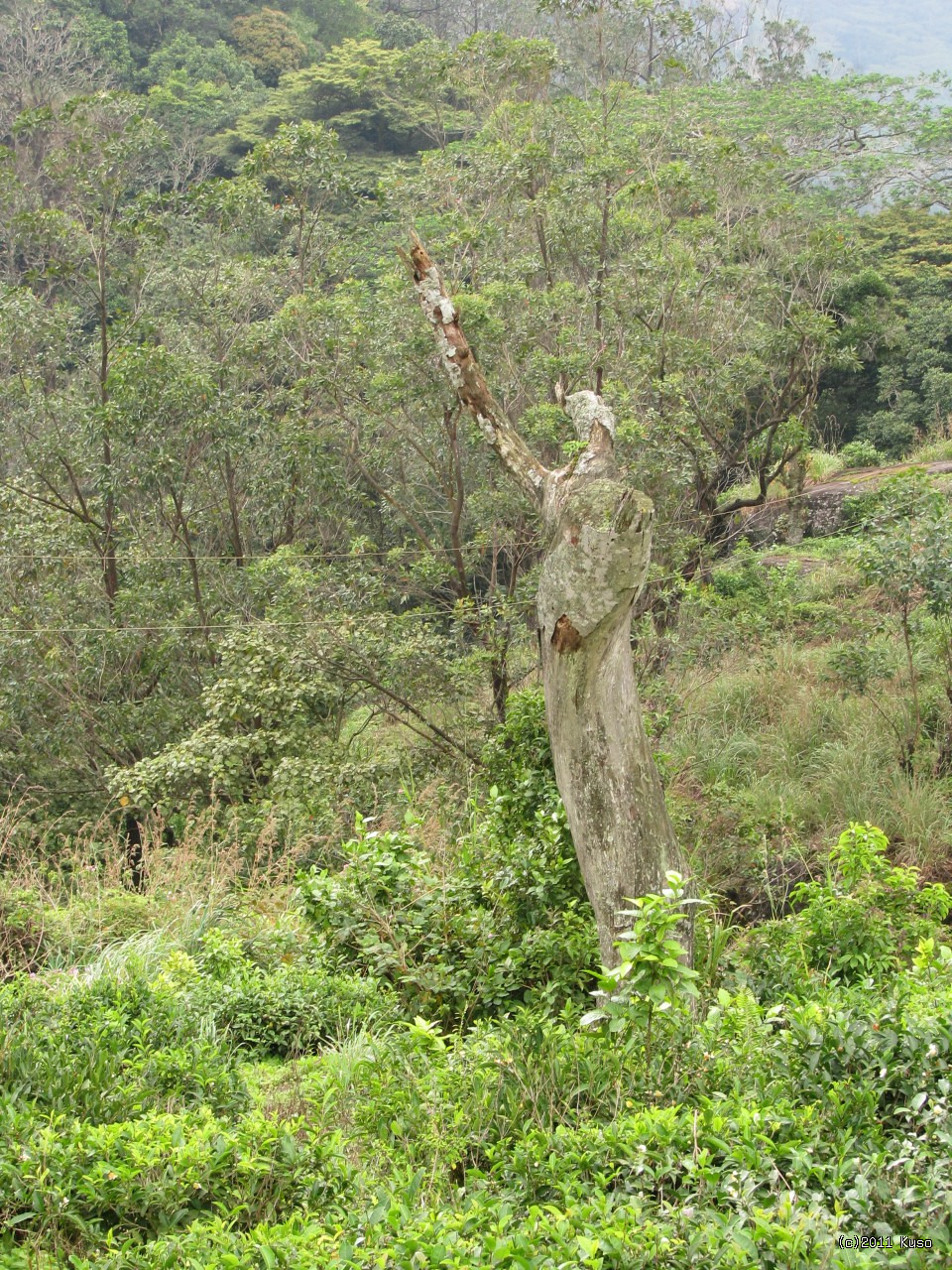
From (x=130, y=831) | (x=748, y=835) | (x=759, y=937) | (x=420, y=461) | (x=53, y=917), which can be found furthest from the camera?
(x=420, y=461)

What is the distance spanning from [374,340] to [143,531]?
140 inches

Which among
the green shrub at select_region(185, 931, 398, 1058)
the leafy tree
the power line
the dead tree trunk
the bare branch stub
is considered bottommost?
the green shrub at select_region(185, 931, 398, 1058)

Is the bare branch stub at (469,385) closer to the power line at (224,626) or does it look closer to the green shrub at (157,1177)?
the green shrub at (157,1177)

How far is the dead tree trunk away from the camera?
4453 millimetres

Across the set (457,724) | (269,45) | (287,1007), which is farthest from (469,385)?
(269,45)

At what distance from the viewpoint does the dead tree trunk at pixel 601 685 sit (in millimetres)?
4453

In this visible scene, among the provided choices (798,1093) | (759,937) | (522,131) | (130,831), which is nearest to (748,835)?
(759,937)

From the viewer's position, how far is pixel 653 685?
9.12 metres

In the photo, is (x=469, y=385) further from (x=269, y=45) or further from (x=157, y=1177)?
(x=269, y=45)

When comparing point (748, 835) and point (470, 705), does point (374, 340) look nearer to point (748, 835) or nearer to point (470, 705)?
point (470, 705)

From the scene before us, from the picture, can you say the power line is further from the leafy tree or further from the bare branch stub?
the leafy tree

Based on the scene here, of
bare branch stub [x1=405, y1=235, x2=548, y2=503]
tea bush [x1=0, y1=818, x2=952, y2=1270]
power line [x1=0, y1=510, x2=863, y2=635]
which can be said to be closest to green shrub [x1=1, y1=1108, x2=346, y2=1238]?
tea bush [x1=0, y1=818, x2=952, y2=1270]

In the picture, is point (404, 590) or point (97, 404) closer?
point (404, 590)

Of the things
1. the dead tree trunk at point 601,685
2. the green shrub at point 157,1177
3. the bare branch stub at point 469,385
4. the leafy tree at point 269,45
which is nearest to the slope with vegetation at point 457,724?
the green shrub at point 157,1177
